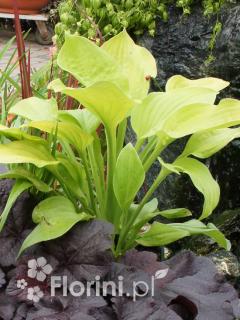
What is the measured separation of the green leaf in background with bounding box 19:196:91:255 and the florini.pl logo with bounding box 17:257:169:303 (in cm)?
5

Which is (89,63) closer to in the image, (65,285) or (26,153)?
(26,153)

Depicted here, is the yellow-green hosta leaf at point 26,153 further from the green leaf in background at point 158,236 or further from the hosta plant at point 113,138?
the green leaf in background at point 158,236

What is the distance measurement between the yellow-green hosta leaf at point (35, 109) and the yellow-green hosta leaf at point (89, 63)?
0.16 m

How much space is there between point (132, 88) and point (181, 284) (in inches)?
19.4

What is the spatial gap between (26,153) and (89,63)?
0.25 m

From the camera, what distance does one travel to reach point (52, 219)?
46.4 inches

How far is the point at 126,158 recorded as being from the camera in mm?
1164

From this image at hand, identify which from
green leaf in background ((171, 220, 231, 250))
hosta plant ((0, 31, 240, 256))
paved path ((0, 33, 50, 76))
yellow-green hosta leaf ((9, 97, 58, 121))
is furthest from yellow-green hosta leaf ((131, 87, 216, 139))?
paved path ((0, 33, 50, 76))

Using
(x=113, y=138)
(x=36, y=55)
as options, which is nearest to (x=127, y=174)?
(x=113, y=138)

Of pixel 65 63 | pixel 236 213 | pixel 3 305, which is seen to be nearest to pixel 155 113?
pixel 65 63

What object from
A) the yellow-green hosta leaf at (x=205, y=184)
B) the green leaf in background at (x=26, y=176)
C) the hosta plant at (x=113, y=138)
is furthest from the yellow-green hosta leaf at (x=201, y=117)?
the green leaf in background at (x=26, y=176)

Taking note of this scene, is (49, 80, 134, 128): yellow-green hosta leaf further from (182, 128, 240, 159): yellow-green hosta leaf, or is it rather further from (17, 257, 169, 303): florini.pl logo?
(17, 257, 169, 303): florini.pl logo

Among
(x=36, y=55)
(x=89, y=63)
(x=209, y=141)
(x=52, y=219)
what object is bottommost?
(x=36, y=55)

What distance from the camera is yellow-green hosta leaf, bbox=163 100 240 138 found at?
115 centimetres
